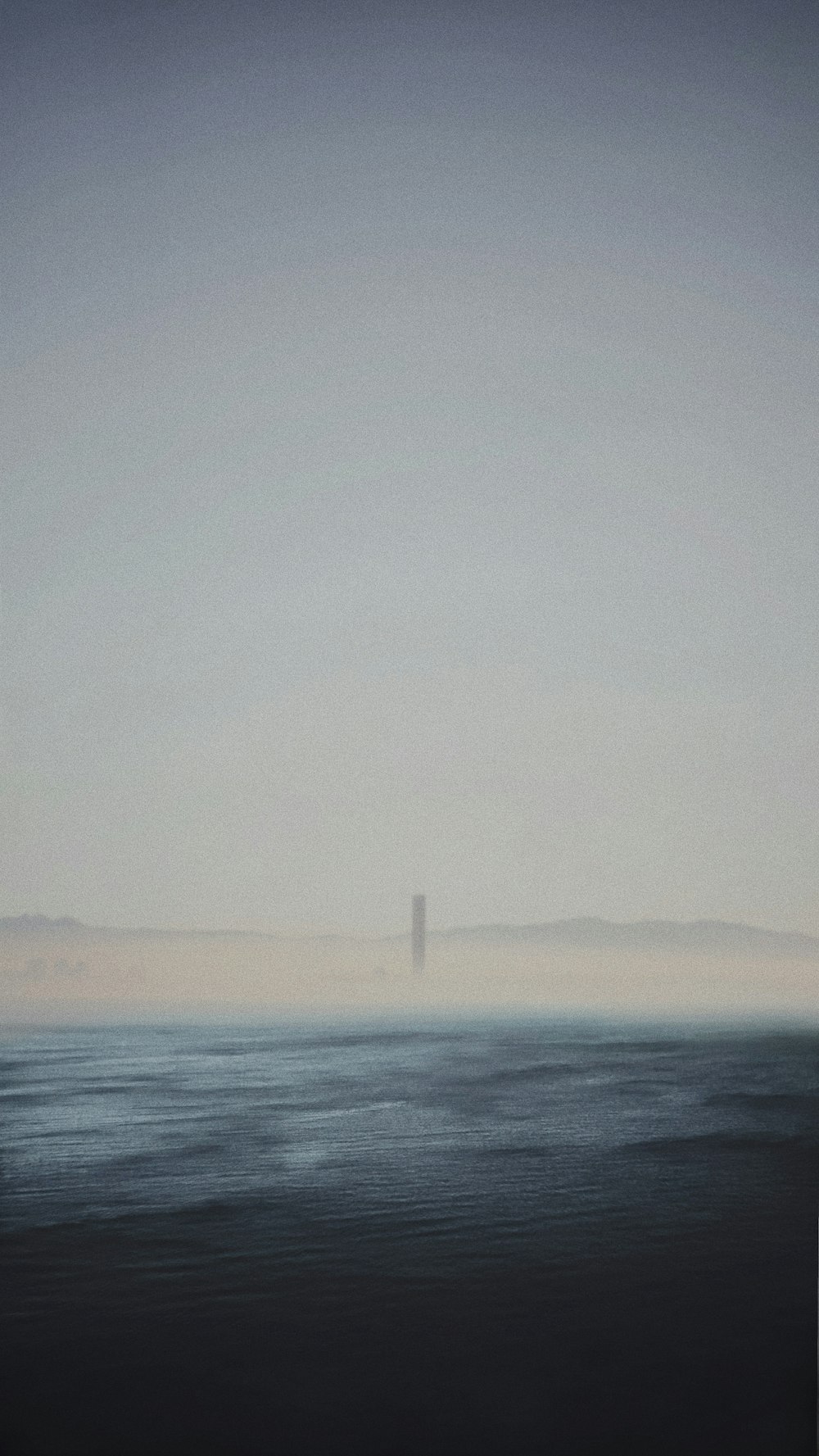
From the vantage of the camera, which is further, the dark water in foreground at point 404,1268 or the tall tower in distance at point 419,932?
the tall tower in distance at point 419,932

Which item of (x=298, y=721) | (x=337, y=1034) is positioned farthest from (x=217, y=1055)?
(x=298, y=721)

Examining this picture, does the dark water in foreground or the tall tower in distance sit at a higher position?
the tall tower in distance

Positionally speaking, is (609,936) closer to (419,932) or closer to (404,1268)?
(419,932)

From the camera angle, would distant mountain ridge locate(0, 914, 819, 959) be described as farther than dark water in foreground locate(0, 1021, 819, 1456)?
Yes

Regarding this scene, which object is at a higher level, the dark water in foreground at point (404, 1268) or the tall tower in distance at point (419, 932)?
the tall tower in distance at point (419, 932)

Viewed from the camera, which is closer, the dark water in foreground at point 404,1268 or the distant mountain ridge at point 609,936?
the dark water in foreground at point 404,1268
